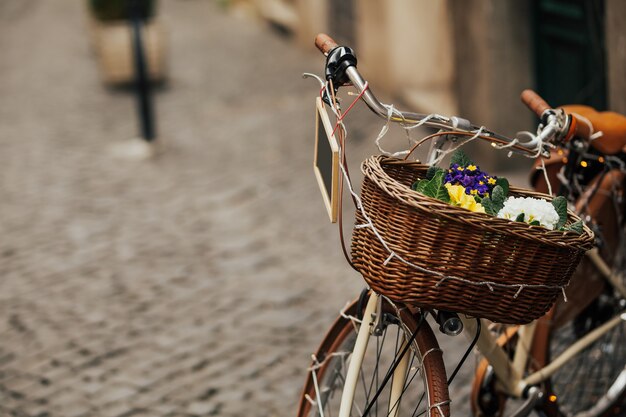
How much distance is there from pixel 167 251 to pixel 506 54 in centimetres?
284

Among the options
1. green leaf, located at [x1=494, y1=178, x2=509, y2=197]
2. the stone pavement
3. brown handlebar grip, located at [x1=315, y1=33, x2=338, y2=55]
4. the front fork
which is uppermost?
brown handlebar grip, located at [x1=315, y1=33, x2=338, y2=55]

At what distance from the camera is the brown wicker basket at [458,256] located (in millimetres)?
2260

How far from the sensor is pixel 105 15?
11766mm

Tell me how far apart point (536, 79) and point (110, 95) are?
18.6ft

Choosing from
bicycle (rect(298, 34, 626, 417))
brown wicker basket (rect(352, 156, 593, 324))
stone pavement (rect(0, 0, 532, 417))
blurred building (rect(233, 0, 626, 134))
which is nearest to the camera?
brown wicker basket (rect(352, 156, 593, 324))

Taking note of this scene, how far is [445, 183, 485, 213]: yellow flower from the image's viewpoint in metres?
2.36

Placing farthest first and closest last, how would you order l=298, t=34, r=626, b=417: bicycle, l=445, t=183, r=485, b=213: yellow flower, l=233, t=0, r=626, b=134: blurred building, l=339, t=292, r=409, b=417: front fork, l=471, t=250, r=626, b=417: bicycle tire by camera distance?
1. l=233, t=0, r=626, b=134: blurred building
2. l=471, t=250, r=626, b=417: bicycle tire
3. l=339, t=292, r=409, b=417: front fork
4. l=298, t=34, r=626, b=417: bicycle
5. l=445, t=183, r=485, b=213: yellow flower

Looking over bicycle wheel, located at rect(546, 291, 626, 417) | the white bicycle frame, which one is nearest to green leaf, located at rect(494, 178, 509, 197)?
the white bicycle frame

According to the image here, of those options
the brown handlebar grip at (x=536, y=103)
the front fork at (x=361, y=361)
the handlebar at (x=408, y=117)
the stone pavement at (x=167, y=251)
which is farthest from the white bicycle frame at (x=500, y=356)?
the stone pavement at (x=167, y=251)

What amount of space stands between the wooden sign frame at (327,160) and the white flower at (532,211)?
41cm

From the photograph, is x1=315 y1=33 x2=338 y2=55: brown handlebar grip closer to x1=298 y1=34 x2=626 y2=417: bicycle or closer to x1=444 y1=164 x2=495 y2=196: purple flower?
x1=298 y1=34 x2=626 y2=417: bicycle

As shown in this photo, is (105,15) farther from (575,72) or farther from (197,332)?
(197,332)

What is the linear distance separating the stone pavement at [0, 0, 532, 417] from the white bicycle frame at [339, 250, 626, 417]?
1.19 metres

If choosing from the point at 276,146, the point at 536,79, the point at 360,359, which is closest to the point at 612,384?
the point at 360,359
